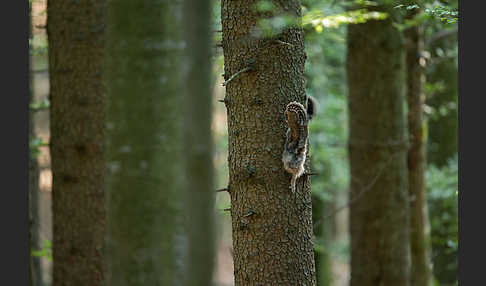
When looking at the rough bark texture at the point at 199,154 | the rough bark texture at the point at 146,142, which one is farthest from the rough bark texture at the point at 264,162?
the rough bark texture at the point at 199,154

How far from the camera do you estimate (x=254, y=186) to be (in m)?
3.87

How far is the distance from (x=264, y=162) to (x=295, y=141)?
27cm

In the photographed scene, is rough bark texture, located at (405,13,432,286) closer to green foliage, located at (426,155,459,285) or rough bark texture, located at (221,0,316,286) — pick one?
green foliage, located at (426,155,459,285)

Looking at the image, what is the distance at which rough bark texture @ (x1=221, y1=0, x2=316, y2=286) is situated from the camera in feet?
12.6

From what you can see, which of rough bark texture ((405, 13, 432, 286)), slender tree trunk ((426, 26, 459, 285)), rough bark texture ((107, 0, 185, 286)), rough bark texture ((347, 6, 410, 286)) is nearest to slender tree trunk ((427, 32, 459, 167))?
slender tree trunk ((426, 26, 459, 285))

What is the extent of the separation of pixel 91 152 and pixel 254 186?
2.82m

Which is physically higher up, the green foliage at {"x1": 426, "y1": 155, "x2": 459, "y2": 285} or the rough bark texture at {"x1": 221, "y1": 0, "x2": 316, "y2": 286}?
the rough bark texture at {"x1": 221, "y1": 0, "x2": 316, "y2": 286}

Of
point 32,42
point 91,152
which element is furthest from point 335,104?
point 91,152

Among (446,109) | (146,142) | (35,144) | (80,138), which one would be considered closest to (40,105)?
(35,144)

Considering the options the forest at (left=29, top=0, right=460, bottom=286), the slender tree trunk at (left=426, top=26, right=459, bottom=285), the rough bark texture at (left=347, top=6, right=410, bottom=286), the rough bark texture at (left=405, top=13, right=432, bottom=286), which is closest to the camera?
the forest at (left=29, top=0, right=460, bottom=286)

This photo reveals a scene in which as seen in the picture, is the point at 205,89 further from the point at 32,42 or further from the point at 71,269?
the point at 32,42

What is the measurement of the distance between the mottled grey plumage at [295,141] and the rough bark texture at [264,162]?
0.16 ft

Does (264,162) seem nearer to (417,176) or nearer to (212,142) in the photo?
(212,142)

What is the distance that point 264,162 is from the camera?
152 inches
